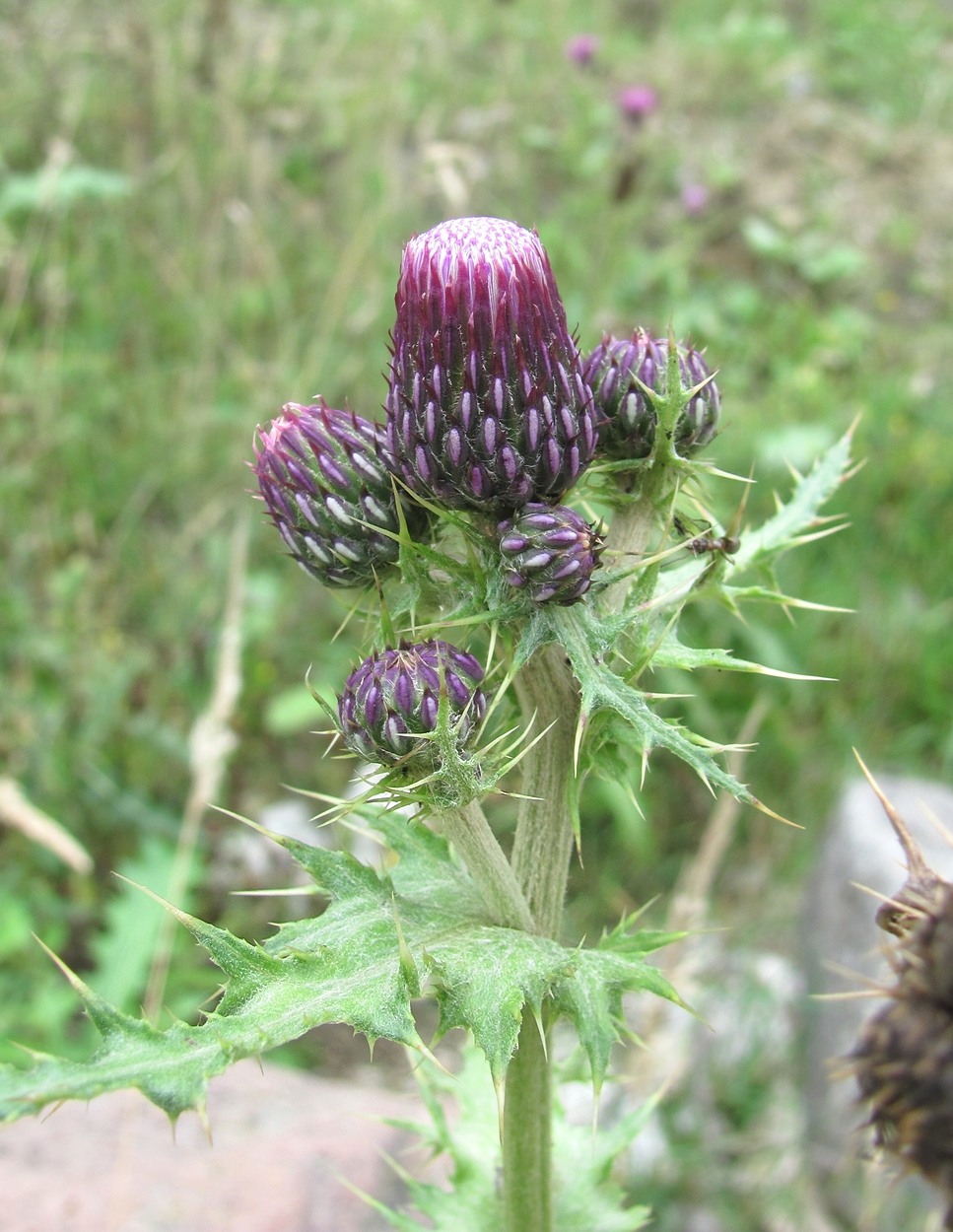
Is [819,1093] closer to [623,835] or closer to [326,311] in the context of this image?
[623,835]

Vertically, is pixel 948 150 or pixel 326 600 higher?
pixel 948 150

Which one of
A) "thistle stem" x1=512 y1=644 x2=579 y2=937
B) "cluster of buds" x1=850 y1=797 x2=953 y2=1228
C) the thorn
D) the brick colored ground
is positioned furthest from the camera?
the brick colored ground

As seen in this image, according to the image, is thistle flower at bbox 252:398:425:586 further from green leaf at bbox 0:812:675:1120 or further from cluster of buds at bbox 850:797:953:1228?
cluster of buds at bbox 850:797:953:1228

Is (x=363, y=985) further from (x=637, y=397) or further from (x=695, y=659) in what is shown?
(x=637, y=397)

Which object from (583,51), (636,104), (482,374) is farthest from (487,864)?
(583,51)

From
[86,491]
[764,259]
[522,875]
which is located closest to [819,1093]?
[522,875]

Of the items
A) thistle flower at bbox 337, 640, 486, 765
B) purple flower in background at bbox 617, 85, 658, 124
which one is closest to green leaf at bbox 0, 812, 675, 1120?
thistle flower at bbox 337, 640, 486, 765
